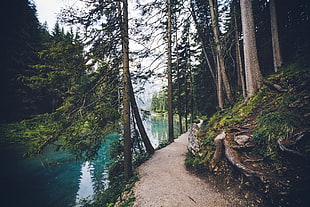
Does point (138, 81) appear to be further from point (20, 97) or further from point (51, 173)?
point (20, 97)

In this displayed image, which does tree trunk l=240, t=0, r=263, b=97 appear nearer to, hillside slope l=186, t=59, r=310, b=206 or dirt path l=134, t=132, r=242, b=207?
hillside slope l=186, t=59, r=310, b=206

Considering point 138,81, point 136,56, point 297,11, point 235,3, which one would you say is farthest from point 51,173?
point 297,11

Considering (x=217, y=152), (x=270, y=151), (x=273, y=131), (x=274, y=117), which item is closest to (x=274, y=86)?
(x=274, y=117)

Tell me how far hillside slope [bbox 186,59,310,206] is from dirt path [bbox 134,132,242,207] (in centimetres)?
46

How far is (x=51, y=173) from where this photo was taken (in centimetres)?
827

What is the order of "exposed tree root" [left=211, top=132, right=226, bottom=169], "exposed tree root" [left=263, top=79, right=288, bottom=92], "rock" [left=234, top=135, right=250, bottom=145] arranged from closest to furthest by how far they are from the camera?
"rock" [left=234, top=135, right=250, bottom=145] → "exposed tree root" [left=211, top=132, right=226, bottom=169] → "exposed tree root" [left=263, top=79, right=288, bottom=92]

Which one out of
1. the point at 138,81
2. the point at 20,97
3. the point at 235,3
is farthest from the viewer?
the point at 20,97

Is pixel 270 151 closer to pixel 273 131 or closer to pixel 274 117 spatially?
pixel 273 131

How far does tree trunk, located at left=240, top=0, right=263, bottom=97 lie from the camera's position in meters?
5.87

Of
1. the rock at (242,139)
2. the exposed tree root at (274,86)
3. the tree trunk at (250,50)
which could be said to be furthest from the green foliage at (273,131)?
the tree trunk at (250,50)

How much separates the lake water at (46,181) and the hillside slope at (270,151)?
11.6 ft

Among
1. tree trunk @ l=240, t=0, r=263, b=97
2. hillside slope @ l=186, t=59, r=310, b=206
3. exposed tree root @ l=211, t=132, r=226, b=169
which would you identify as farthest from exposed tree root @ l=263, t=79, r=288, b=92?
exposed tree root @ l=211, t=132, r=226, b=169

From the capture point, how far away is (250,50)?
19.4ft

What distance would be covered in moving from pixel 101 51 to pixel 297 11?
1321cm
